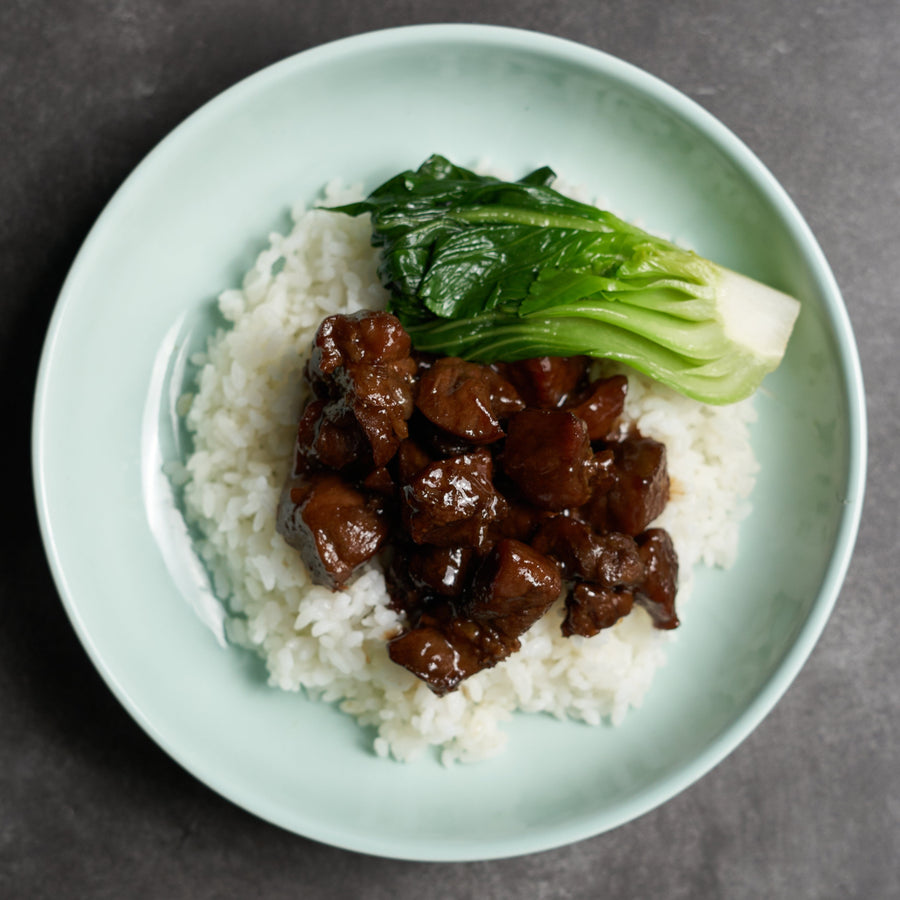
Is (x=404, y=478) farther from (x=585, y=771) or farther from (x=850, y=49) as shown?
(x=850, y=49)

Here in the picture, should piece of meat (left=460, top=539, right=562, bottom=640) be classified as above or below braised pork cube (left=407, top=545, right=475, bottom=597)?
above

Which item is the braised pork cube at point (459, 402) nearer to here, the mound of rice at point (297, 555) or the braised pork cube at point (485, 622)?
the braised pork cube at point (485, 622)

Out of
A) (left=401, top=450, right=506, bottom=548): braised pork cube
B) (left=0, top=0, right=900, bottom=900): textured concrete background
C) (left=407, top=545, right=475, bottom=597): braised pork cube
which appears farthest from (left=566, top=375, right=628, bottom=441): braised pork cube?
(left=0, top=0, right=900, bottom=900): textured concrete background

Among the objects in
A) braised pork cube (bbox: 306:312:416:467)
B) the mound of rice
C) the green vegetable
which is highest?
the green vegetable

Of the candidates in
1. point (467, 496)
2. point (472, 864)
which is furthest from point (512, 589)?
point (472, 864)

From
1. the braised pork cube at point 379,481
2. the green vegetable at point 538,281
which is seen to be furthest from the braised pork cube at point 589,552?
the green vegetable at point 538,281

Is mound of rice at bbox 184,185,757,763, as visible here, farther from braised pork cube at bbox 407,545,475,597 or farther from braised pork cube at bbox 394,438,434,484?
braised pork cube at bbox 394,438,434,484
